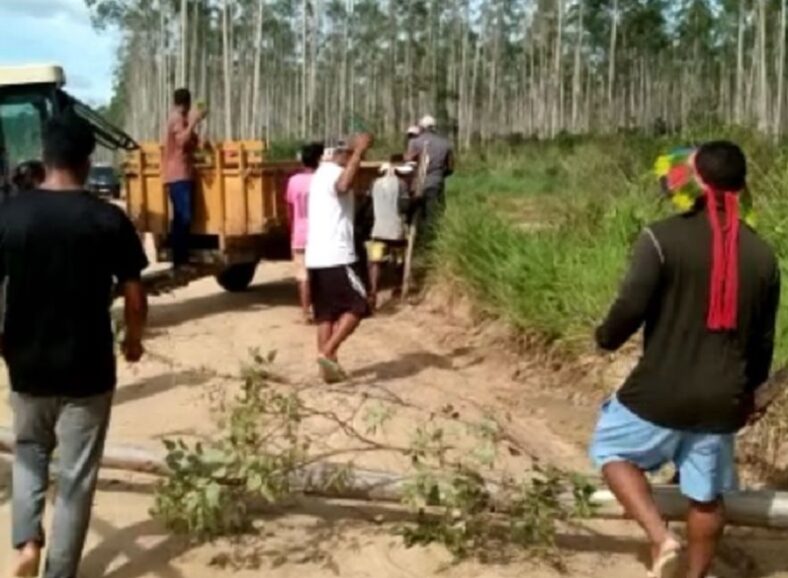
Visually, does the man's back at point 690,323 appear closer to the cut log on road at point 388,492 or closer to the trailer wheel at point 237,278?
the cut log on road at point 388,492

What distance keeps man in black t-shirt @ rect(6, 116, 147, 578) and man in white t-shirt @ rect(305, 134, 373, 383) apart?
3730 mm

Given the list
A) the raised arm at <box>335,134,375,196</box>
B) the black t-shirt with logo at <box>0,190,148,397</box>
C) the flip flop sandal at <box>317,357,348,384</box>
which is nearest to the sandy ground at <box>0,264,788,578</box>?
the flip flop sandal at <box>317,357,348,384</box>

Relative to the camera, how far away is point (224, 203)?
12445 mm

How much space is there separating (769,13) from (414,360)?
4634 centimetres

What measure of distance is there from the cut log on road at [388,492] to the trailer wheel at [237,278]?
25.1 ft

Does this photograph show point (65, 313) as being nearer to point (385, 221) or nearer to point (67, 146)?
point (67, 146)

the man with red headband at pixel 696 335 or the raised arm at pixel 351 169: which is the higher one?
the raised arm at pixel 351 169

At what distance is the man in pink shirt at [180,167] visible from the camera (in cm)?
1212

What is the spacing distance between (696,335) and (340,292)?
4460mm

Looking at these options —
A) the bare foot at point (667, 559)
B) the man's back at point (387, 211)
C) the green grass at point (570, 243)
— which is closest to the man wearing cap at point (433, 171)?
the green grass at point (570, 243)

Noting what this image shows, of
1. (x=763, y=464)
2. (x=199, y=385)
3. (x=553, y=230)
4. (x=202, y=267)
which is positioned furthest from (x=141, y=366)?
(x=763, y=464)

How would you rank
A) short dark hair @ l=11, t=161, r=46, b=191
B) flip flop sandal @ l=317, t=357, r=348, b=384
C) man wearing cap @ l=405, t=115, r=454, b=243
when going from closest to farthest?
flip flop sandal @ l=317, t=357, r=348, b=384
short dark hair @ l=11, t=161, r=46, b=191
man wearing cap @ l=405, t=115, r=454, b=243

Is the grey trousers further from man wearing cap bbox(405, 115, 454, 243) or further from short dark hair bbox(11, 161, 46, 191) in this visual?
man wearing cap bbox(405, 115, 454, 243)

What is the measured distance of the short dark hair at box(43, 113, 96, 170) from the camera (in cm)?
491
